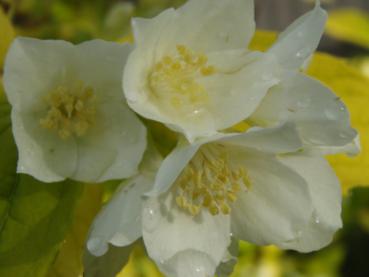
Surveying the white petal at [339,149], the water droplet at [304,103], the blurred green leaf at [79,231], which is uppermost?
the water droplet at [304,103]

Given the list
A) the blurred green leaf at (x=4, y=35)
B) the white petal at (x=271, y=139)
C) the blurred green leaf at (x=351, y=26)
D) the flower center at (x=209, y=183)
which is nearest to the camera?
the white petal at (x=271, y=139)

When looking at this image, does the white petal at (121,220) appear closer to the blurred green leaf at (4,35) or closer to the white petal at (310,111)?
the white petal at (310,111)

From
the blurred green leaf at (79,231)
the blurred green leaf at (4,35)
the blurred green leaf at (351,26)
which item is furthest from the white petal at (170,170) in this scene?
the blurred green leaf at (351,26)

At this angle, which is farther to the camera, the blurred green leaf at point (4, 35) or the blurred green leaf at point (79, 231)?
the blurred green leaf at point (4, 35)

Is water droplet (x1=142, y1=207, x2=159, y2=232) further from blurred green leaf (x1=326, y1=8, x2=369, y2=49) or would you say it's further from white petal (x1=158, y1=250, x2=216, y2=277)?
blurred green leaf (x1=326, y1=8, x2=369, y2=49)

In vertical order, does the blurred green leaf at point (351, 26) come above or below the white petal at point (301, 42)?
below

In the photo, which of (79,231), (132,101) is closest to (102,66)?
(132,101)

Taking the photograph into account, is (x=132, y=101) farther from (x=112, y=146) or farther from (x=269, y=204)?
(x=269, y=204)
